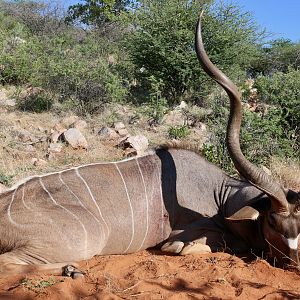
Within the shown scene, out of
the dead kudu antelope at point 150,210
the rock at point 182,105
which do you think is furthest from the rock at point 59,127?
the dead kudu antelope at point 150,210

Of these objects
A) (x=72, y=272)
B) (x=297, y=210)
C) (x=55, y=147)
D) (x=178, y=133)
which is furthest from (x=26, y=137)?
(x=297, y=210)

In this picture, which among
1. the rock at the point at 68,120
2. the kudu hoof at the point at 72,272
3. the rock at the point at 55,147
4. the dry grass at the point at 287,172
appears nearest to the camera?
the kudu hoof at the point at 72,272

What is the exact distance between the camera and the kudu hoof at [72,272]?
109 inches

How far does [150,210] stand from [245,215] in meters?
0.69

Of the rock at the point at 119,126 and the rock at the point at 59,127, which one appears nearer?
the rock at the point at 59,127

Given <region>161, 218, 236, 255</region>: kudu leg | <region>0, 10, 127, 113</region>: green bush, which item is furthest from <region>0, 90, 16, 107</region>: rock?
<region>161, 218, 236, 255</region>: kudu leg

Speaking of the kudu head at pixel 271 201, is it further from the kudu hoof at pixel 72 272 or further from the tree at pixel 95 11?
the tree at pixel 95 11

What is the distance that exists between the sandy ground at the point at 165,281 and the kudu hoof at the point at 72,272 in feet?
0.12

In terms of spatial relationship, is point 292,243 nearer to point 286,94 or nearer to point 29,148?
point 29,148

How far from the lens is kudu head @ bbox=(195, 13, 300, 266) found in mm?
3104

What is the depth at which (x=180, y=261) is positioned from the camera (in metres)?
3.23

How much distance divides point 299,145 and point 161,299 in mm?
4397

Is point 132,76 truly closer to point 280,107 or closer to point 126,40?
point 126,40

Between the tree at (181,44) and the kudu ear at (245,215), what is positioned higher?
the tree at (181,44)
